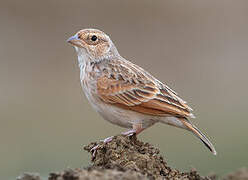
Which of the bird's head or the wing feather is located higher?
the bird's head

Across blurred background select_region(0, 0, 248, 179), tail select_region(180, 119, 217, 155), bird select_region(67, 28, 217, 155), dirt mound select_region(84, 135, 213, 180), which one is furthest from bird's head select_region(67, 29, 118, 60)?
blurred background select_region(0, 0, 248, 179)

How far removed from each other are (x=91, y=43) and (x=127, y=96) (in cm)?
132

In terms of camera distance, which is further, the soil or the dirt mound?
the dirt mound

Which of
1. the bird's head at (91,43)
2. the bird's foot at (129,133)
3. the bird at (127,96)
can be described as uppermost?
the bird's head at (91,43)

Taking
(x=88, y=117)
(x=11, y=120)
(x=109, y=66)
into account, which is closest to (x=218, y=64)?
(x=88, y=117)

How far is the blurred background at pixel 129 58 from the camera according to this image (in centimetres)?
1628

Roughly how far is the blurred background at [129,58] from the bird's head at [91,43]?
10.8 ft

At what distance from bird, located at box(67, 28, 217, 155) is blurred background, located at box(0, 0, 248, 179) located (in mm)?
3372

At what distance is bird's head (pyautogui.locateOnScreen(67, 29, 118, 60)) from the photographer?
1098cm

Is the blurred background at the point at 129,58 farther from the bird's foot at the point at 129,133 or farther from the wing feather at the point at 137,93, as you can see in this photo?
the bird's foot at the point at 129,133

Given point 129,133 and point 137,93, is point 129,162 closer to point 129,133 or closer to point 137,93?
point 129,133

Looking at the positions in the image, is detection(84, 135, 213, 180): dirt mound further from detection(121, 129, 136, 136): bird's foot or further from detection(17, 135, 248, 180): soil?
detection(121, 129, 136, 136): bird's foot

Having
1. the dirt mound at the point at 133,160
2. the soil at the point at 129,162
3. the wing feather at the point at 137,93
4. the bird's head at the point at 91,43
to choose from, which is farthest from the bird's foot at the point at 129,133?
the bird's head at the point at 91,43

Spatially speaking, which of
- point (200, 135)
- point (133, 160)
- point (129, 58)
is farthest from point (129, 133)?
point (129, 58)
